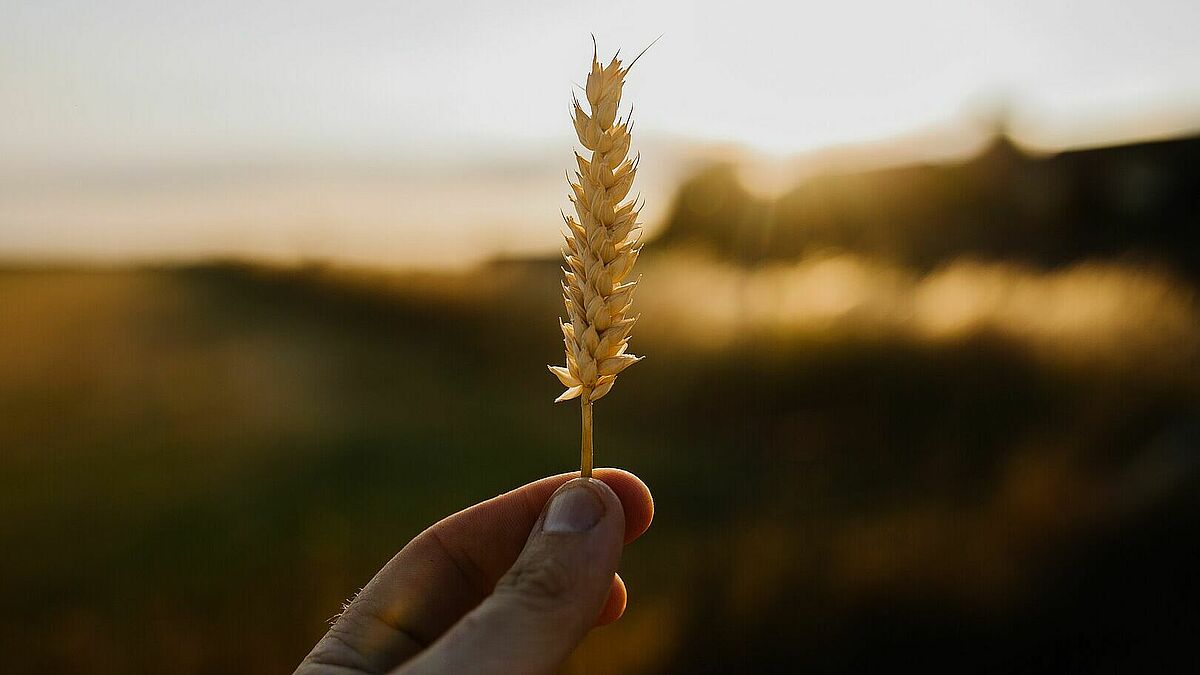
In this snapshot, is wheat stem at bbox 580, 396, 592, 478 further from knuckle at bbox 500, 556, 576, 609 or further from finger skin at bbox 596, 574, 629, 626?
finger skin at bbox 596, 574, 629, 626

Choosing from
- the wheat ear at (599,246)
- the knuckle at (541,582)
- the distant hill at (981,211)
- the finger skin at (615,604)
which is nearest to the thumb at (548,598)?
the knuckle at (541,582)

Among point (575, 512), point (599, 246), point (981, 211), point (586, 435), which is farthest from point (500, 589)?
point (981, 211)

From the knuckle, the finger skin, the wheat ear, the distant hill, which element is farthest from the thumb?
the distant hill

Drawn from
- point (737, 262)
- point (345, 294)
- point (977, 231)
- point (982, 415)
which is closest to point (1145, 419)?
point (982, 415)

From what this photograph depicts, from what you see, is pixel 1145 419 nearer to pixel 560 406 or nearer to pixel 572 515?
pixel 560 406

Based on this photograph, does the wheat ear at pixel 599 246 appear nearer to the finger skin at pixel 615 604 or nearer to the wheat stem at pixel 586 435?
the wheat stem at pixel 586 435

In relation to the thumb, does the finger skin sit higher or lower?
lower

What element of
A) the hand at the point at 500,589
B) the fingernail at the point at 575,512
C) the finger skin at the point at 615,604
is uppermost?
the fingernail at the point at 575,512
